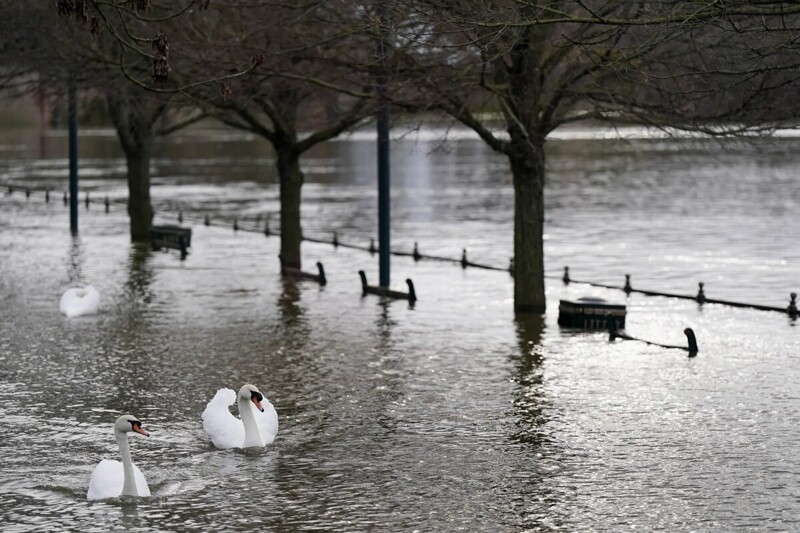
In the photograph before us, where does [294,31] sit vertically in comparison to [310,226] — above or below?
above

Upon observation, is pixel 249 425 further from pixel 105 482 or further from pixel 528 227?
pixel 528 227

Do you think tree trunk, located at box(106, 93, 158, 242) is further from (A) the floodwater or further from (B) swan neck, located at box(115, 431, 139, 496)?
(B) swan neck, located at box(115, 431, 139, 496)

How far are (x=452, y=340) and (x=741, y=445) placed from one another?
8.94 m

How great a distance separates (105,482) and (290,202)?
68.5 ft

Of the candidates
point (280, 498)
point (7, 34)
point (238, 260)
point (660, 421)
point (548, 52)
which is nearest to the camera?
point (280, 498)

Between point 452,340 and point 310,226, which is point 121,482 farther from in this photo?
point 310,226

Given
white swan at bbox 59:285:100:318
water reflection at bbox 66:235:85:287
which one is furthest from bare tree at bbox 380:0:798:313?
water reflection at bbox 66:235:85:287

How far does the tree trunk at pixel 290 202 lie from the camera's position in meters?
35.0

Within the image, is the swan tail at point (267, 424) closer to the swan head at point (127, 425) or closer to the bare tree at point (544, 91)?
the swan head at point (127, 425)

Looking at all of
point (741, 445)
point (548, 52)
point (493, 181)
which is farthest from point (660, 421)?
point (493, 181)

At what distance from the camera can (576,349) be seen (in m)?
24.1

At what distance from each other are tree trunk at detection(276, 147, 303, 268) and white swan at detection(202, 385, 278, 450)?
17747 millimetres

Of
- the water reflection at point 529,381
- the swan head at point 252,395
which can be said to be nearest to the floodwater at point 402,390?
the water reflection at point 529,381

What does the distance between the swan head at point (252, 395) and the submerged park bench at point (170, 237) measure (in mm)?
23836
